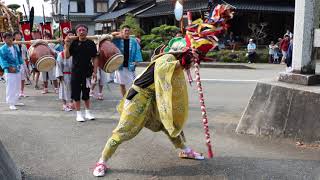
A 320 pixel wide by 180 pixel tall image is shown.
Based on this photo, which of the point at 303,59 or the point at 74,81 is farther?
the point at 74,81

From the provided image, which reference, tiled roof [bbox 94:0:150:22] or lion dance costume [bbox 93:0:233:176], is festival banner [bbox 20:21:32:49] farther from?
tiled roof [bbox 94:0:150:22]

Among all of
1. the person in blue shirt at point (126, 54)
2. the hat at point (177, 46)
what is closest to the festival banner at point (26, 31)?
the person in blue shirt at point (126, 54)

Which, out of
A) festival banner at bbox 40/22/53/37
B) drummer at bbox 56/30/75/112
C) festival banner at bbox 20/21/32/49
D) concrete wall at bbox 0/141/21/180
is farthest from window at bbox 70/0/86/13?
concrete wall at bbox 0/141/21/180

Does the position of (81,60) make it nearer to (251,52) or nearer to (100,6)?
(251,52)

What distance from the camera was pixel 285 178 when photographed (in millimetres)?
4371

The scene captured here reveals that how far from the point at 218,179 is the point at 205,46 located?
4.84 feet

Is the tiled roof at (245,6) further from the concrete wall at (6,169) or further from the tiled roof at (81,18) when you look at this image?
the tiled roof at (81,18)

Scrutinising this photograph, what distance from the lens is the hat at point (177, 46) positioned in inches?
173

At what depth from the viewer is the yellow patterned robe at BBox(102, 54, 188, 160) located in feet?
13.9

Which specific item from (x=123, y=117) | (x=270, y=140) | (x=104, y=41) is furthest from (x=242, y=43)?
(x=123, y=117)

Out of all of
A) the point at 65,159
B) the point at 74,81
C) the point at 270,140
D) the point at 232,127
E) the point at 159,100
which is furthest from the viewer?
the point at 74,81

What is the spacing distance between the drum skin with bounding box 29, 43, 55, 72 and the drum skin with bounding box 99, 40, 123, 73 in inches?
48.2

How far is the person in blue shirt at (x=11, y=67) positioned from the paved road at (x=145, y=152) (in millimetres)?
872

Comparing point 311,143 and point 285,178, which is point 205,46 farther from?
point 311,143
